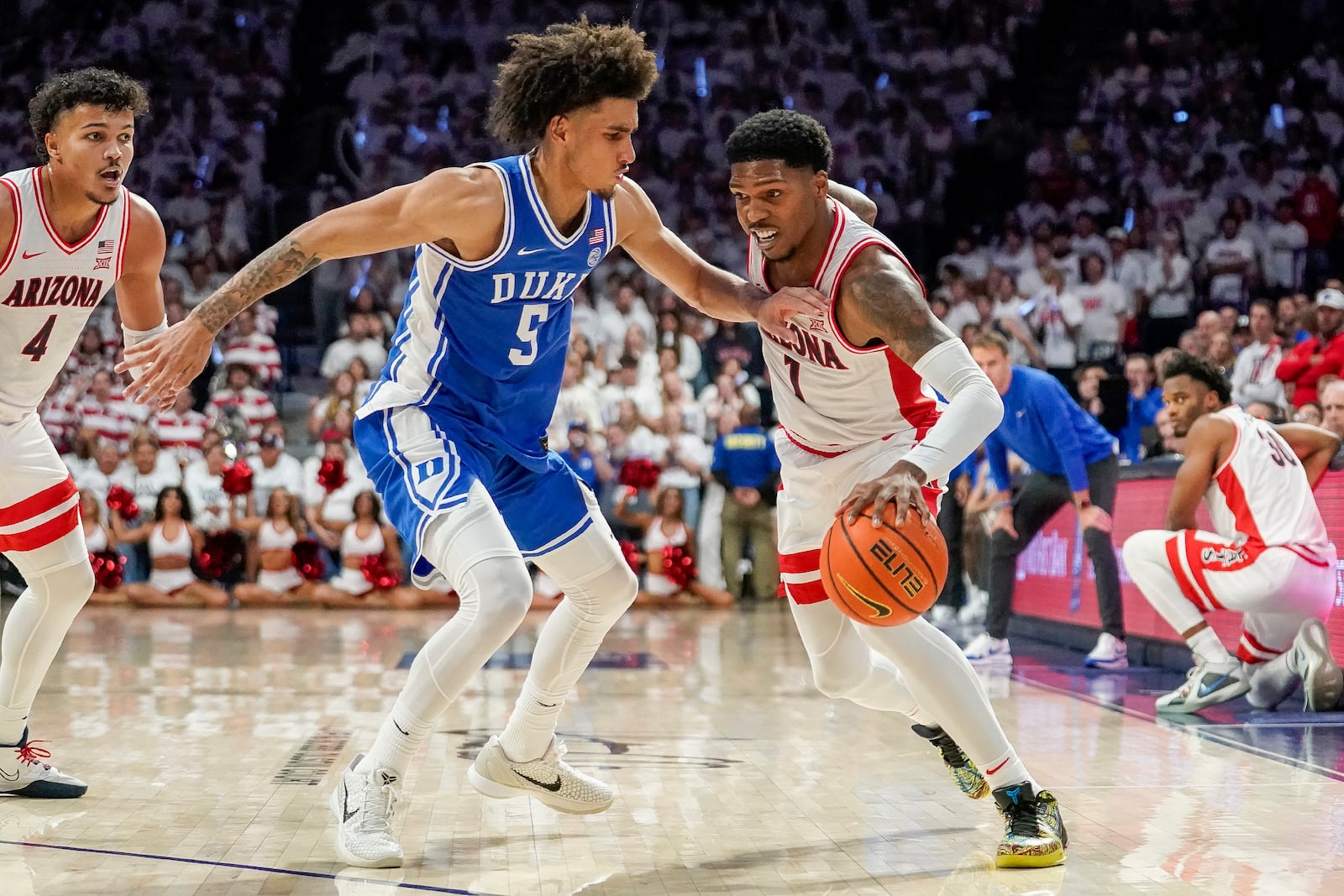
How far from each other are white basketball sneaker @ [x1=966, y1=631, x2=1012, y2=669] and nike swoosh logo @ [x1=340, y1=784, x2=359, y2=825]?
4.45m

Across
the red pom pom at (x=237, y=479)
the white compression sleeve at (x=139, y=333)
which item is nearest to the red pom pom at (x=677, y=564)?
the red pom pom at (x=237, y=479)

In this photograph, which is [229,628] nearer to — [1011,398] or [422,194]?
[1011,398]

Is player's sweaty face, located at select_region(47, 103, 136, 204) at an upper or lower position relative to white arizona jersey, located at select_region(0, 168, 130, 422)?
upper

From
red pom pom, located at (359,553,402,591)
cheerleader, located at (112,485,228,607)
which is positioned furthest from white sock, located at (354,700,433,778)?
cheerleader, located at (112,485,228,607)

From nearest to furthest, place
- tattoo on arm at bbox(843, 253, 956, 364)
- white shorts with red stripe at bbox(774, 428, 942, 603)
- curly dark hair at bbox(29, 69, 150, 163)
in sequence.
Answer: tattoo on arm at bbox(843, 253, 956, 364) < white shorts with red stripe at bbox(774, 428, 942, 603) < curly dark hair at bbox(29, 69, 150, 163)

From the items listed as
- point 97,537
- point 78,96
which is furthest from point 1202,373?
point 97,537

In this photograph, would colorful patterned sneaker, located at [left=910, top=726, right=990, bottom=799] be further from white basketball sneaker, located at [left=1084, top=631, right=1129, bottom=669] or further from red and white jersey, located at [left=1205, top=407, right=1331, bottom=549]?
white basketball sneaker, located at [left=1084, top=631, right=1129, bottom=669]

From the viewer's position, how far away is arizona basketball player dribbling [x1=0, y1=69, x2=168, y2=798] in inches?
149

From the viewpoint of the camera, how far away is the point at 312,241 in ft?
10.5

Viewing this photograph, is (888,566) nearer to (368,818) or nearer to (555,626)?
(555,626)

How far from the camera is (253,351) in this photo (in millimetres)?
11961

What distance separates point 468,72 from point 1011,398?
32.3ft

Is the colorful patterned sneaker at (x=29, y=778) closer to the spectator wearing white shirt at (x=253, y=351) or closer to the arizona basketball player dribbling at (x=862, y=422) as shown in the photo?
the arizona basketball player dribbling at (x=862, y=422)

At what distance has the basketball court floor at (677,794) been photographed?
3037 millimetres
